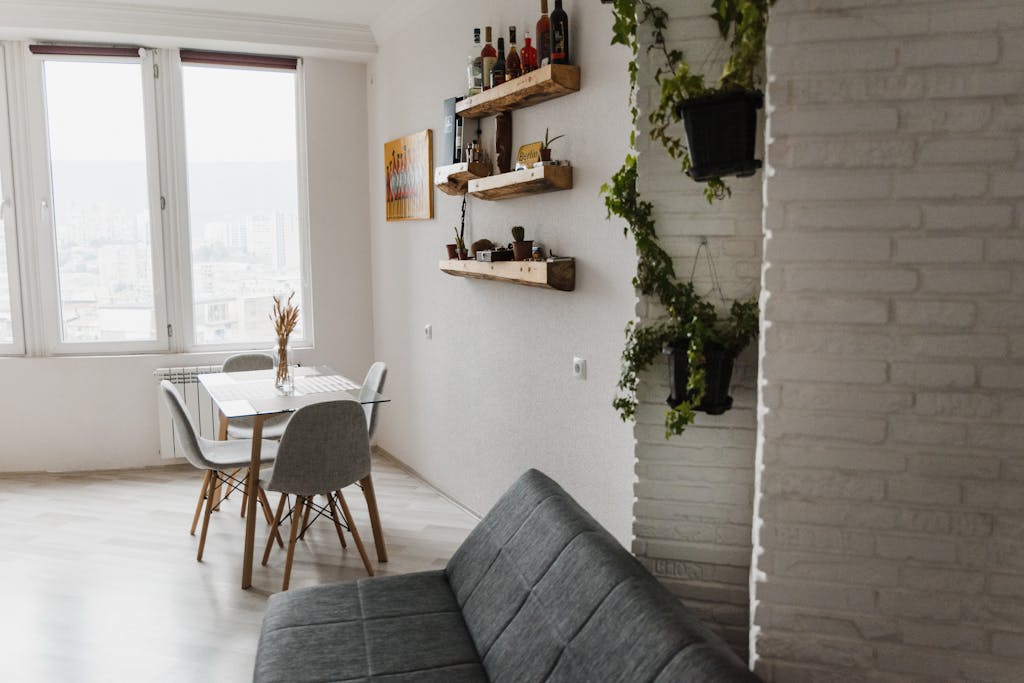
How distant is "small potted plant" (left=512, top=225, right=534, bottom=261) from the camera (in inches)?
137

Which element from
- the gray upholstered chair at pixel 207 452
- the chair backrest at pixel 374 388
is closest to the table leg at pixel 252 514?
the gray upholstered chair at pixel 207 452

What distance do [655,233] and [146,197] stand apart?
13.9 ft

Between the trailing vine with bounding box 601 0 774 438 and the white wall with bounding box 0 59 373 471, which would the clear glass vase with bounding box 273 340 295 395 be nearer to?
the white wall with bounding box 0 59 373 471

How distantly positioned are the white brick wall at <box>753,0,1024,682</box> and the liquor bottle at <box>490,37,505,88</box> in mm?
2030

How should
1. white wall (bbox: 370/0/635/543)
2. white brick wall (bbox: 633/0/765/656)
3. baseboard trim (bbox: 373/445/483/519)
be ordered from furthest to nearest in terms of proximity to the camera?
1. baseboard trim (bbox: 373/445/483/519)
2. white wall (bbox: 370/0/635/543)
3. white brick wall (bbox: 633/0/765/656)

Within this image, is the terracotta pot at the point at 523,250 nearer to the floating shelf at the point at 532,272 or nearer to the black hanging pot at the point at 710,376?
the floating shelf at the point at 532,272

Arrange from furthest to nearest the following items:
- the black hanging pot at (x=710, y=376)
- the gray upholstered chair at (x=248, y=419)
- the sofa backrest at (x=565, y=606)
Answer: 1. the gray upholstered chair at (x=248, y=419)
2. the black hanging pot at (x=710, y=376)
3. the sofa backrest at (x=565, y=606)

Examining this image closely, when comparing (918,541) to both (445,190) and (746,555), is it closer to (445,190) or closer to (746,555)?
(746,555)

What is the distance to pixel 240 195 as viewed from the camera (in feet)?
18.1

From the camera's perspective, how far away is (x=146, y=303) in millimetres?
5375

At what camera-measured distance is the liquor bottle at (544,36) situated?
317cm

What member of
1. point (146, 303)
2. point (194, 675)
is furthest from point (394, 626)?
point (146, 303)

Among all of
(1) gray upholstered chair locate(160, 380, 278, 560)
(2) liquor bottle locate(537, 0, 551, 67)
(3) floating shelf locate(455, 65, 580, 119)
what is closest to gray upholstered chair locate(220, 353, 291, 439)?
(1) gray upholstered chair locate(160, 380, 278, 560)

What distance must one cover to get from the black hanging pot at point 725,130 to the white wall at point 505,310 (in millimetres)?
1100
